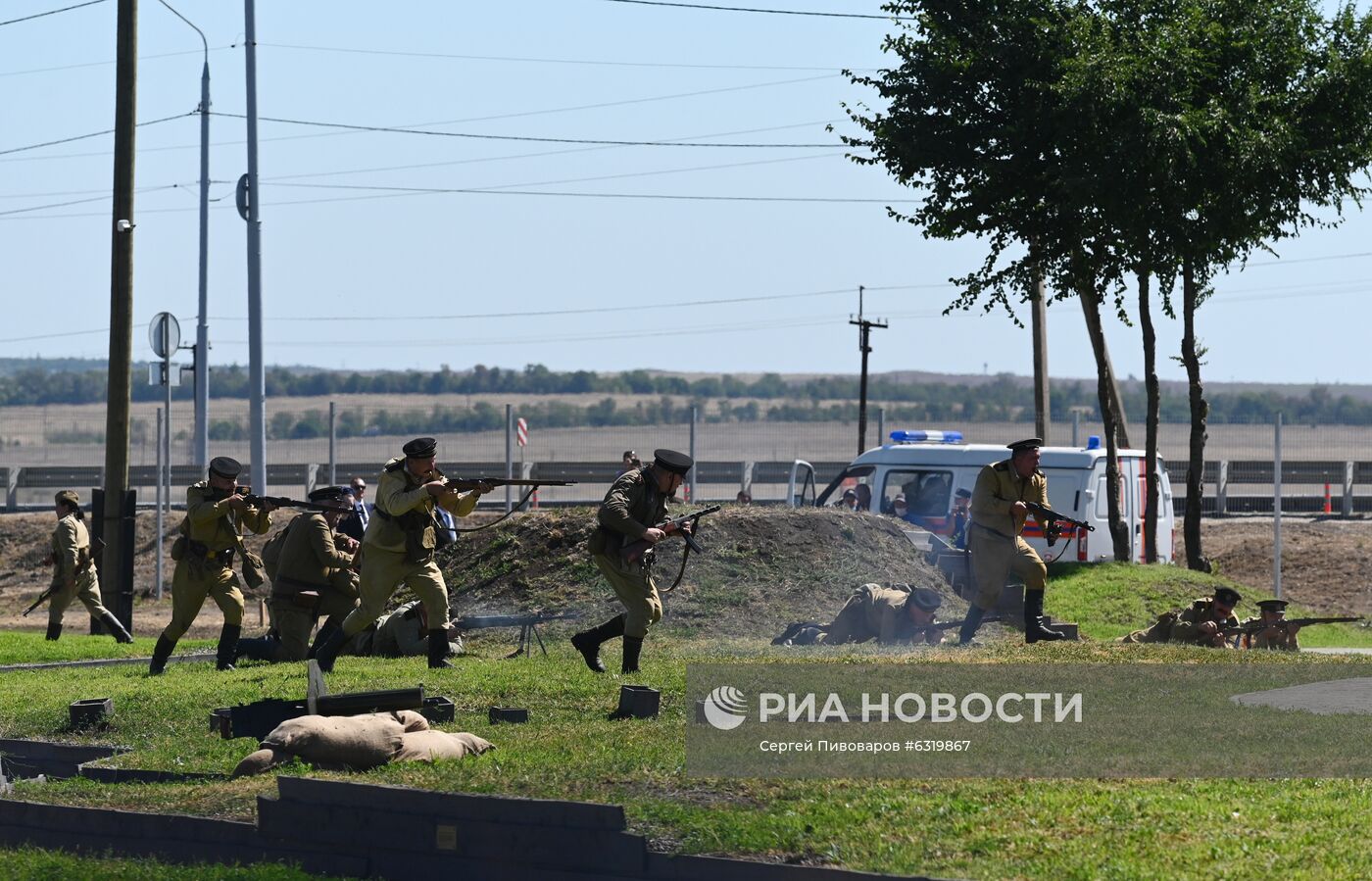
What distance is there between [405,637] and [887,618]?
13.3 feet

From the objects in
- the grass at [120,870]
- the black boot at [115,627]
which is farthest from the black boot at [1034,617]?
the black boot at [115,627]

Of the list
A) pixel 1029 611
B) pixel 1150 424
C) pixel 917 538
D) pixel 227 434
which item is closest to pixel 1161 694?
pixel 1029 611

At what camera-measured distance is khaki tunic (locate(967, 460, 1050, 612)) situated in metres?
14.0

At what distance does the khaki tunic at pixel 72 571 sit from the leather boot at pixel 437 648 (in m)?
8.25

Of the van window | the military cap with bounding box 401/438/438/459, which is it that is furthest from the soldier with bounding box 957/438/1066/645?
the van window

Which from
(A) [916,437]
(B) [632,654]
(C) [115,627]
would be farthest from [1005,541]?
(A) [916,437]

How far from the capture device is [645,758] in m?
8.82

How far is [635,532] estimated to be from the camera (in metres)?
12.0

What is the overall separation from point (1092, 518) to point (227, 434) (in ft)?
180

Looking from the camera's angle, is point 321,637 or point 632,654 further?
Answer: point 321,637

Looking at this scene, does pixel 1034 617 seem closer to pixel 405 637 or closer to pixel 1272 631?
pixel 1272 631

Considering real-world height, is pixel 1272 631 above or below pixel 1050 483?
below

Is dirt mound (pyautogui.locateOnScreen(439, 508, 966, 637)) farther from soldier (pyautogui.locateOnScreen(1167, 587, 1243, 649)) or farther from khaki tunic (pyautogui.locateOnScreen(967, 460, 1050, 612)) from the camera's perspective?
khaki tunic (pyautogui.locateOnScreen(967, 460, 1050, 612))

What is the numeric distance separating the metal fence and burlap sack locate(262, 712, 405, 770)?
16.9 m
